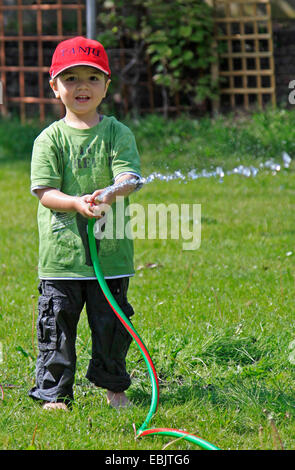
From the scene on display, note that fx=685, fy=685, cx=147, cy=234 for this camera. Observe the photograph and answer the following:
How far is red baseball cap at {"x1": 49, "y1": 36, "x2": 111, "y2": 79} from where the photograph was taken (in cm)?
225

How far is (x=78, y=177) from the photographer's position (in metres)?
2.31

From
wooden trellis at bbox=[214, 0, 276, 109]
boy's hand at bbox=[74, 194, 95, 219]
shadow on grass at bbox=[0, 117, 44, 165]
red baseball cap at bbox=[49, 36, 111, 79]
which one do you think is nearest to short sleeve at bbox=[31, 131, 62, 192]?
boy's hand at bbox=[74, 194, 95, 219]

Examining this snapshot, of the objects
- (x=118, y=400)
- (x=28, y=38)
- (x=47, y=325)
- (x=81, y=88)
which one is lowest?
(x=118, y=400)

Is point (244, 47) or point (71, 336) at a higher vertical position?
point (244, 47)

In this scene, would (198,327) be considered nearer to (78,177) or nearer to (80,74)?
(78,177)

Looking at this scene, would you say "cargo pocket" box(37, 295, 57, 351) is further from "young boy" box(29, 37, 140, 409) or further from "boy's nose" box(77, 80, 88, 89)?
"boy's nose" box(77, 80, 88, 89)

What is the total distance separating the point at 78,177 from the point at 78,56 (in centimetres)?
40

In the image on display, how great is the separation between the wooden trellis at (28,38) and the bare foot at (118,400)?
22.9ft

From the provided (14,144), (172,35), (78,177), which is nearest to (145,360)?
(78,177)

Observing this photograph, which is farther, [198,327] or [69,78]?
[198,327]

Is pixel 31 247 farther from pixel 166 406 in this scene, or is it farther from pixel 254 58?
pixel 254 58

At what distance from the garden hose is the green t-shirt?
63 mm
